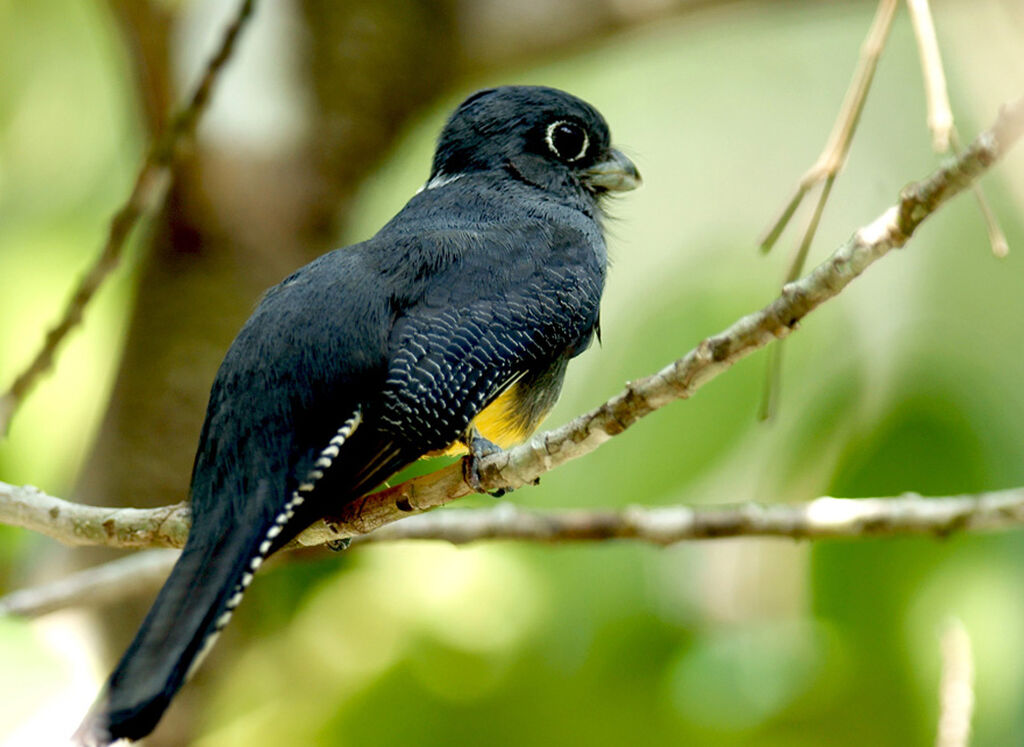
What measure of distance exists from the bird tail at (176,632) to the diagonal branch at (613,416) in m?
0.23

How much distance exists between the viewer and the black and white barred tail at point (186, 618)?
163 centimetres

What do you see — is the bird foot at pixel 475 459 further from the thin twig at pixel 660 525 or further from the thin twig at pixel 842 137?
the thin twig at pixel 842 137

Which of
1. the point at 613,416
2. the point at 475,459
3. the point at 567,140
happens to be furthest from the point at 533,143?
the point at 613,416

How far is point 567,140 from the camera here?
10.2 feet

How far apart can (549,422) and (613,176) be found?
144cm

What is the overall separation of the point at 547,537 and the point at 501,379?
0.44m

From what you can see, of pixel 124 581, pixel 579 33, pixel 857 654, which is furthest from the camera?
pixel 579 33

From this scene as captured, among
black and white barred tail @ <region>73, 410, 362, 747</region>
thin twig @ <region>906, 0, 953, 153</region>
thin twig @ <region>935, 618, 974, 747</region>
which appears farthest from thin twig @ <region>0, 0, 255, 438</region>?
thin twig @ <region>935, 618, 974, 747</region>

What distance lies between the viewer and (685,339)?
3.40 m

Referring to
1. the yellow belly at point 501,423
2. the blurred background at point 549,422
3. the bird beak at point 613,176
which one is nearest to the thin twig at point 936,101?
the blurred background at point 549,422

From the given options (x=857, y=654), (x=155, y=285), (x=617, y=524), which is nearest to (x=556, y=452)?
(x=617, y=524)

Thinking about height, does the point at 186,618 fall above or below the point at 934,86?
below

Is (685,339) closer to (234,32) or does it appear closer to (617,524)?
(617,524)

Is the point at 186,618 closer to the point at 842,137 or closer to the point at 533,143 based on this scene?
the point at 842,137
